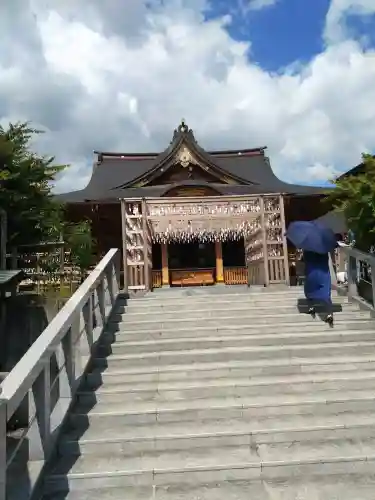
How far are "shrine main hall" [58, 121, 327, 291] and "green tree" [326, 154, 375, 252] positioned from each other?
8.84 ft

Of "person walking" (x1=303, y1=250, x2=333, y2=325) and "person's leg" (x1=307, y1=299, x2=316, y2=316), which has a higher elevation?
"person walking" (x1=303, y1=250, x2=333, y2=325)

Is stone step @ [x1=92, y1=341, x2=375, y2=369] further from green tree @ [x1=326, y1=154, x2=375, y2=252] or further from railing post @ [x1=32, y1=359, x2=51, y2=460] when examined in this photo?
green tree @ [x1=326, y1=154, x2=375, y2=252]

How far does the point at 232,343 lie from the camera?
579 cm

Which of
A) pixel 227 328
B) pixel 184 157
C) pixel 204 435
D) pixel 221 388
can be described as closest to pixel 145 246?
pixel 227 328

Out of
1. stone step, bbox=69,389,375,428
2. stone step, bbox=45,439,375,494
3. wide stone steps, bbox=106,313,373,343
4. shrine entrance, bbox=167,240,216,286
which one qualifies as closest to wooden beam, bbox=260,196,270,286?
wide stone steps, bbox=106,313,373,343

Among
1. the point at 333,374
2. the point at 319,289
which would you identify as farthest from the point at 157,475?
the point at 319,289

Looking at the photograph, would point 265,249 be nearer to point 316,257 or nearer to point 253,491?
point 316,257

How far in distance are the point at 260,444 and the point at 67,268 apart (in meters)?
8.84

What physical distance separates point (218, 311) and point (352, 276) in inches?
99.1

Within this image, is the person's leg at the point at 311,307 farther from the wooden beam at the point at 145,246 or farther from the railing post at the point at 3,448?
the railing post at the point at 3,448

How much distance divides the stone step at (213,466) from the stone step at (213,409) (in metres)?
0.44

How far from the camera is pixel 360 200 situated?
682 centimetres

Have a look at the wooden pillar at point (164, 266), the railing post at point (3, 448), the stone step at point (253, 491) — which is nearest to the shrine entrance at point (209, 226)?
the wooden pillar at point (164, 266)

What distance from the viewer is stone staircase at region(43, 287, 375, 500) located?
356 cm
